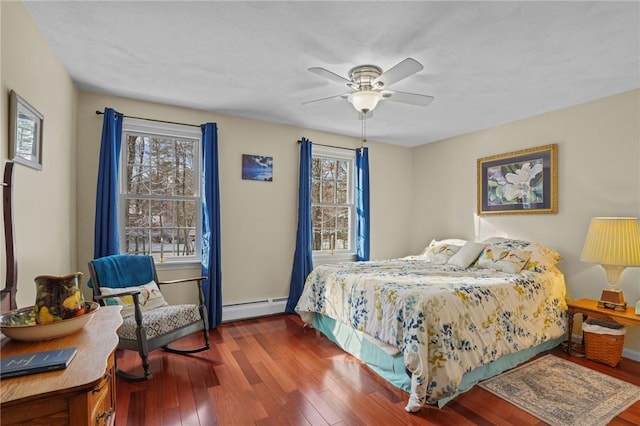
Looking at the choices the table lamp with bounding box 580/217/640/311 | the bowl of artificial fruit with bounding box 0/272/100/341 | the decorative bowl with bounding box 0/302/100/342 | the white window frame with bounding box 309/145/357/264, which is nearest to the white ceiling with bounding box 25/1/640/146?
the white window frame with bounding box 309/145/357/264

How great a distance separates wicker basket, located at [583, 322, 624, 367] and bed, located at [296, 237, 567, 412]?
0.79ft

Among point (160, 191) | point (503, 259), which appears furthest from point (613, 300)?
point (160, 191)

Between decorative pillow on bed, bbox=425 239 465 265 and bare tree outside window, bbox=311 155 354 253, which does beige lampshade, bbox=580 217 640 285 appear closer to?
decorative pillow on bed, bbox=425 239 465 265

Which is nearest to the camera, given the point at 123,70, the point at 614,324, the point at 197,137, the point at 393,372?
the point at 393,372

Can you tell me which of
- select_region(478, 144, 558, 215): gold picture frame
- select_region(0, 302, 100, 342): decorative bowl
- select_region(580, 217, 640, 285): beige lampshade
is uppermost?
select_region(478, 144, 558, 215): gold picture frame

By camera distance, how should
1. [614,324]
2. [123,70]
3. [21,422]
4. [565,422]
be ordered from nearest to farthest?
[21,422], [565,422], [123,70], [614,324]

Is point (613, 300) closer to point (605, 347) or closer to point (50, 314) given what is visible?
point (605, 347)

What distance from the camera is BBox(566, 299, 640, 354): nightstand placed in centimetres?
258

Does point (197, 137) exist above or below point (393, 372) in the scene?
above

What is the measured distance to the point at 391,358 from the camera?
2.41 meters

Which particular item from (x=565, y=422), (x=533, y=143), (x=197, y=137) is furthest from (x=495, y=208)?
(x=197, y=137)

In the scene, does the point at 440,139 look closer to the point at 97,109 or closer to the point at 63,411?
the point at 97,109

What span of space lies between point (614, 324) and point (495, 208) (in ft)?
5.33

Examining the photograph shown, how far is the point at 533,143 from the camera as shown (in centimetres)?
366
